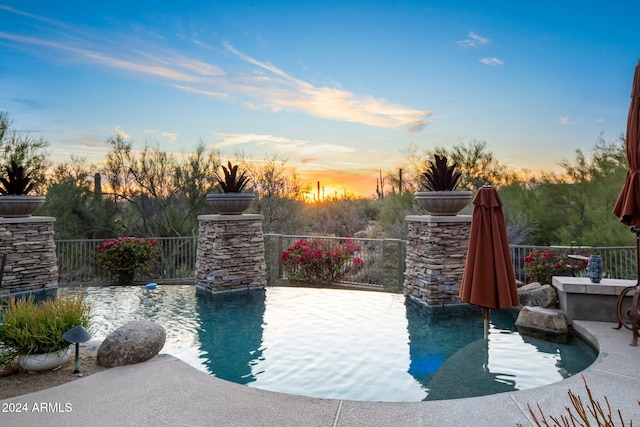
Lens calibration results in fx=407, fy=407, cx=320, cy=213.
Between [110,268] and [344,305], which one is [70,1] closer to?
[110,268]

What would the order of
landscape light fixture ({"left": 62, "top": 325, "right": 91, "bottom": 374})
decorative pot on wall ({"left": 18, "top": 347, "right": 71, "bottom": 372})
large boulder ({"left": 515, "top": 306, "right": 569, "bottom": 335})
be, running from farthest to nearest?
large boulder ({"left": 515, "top": 306, "right": 569, "bottom": 335})
decorative pot on wall ({"left": 18, "top": 347, "right": 71, "bottom": 372})
landscape light fixture ({"left": 62, "top": 325, "right": 91, "bottom": 374})

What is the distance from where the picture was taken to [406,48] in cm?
1196

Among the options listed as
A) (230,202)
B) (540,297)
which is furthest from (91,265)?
(540,297)

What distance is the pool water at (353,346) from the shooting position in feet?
14.1

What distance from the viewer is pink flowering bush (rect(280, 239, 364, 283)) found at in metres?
10.8

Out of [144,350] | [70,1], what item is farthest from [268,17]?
[144,350]

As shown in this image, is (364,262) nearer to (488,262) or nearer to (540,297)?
(540,297)

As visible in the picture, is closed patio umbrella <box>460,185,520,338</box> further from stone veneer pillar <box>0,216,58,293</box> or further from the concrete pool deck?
stone veneer pillar <box>0,216,58,293</box>

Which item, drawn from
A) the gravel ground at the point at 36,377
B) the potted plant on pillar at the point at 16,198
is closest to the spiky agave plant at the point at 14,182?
the potted plant on pillar at the point at 16,198

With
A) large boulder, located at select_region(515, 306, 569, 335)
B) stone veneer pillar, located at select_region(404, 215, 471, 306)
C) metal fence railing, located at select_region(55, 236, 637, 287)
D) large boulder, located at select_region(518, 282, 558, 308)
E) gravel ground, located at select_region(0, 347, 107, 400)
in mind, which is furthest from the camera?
metal fence railing, located at select_region(55, 236, 637, 287)

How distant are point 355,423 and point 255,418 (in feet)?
2.55

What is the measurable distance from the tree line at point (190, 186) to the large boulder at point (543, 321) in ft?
24.6

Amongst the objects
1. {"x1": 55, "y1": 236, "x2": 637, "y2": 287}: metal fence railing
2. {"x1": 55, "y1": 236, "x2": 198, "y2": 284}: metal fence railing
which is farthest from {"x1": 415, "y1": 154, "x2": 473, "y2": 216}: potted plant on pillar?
{"x1": 55, "y1": 236, "x2": 198, "y2": 284}: metal fence railing

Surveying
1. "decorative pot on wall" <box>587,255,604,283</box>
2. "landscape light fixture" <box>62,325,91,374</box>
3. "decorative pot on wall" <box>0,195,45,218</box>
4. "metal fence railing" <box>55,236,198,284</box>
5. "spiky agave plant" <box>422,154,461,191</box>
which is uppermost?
"spiky agave plant" <box>422,154,461,191</box>
